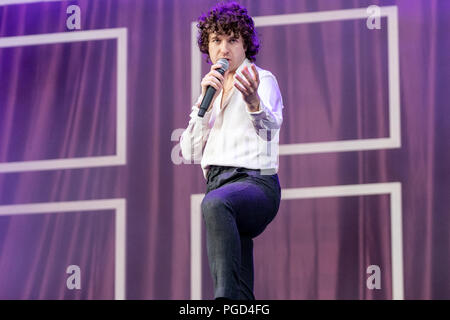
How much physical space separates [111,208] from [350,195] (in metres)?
1.00

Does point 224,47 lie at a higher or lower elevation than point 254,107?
higher

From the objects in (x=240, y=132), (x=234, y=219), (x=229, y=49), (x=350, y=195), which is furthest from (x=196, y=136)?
(x=350, y=195)

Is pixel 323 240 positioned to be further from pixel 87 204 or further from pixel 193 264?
pixel 87 204

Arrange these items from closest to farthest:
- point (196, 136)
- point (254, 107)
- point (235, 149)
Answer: point (254, 107) → point (235, 149) → point (196, 136)

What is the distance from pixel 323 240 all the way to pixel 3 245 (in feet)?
4.50

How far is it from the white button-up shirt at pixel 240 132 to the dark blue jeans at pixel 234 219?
0.11 ft

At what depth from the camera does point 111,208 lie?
12.0ft

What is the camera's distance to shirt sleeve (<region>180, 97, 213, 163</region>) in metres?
Result: 2.54

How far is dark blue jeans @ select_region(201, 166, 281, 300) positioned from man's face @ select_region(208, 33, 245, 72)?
0.33 meters

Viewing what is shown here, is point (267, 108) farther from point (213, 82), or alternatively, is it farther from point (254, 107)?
point (213, 82)
